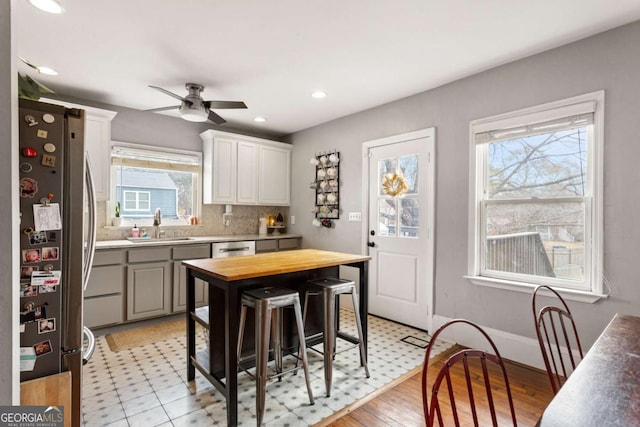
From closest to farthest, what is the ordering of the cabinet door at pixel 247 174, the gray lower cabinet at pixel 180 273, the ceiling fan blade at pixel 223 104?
the ceiling fan blade at pixel 223 104 < the gray lower cabinet at pixel 180 273 < the cabinet door at pixel 247 174

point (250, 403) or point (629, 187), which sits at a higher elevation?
point (629, 187)

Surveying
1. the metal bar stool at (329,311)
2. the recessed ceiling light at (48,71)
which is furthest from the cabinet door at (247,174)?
the metal bar stool at (329,311)

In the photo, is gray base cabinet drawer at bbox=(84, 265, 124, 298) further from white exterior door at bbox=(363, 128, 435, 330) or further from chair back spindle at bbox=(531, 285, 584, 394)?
chair back spindle at bbox=(531, 285, 584, 394)

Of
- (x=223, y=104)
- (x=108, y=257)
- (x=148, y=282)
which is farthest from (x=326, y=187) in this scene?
(x=108, y=257)

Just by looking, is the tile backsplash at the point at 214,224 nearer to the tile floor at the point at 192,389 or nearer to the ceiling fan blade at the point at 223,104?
the tile floor at the point at 192,389

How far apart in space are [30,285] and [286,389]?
164 centimetres

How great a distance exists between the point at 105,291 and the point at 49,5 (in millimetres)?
2475

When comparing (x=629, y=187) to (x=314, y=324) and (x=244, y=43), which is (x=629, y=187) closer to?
(x=314, y=324)

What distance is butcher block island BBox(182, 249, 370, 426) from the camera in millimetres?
1860

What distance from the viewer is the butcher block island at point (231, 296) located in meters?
1.86

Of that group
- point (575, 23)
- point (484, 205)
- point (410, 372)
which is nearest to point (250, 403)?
point (410, 372)

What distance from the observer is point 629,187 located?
2.15 meters

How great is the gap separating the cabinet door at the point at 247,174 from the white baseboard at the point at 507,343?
9.99 feet

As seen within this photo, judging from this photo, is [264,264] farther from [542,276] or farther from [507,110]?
[507,110]
